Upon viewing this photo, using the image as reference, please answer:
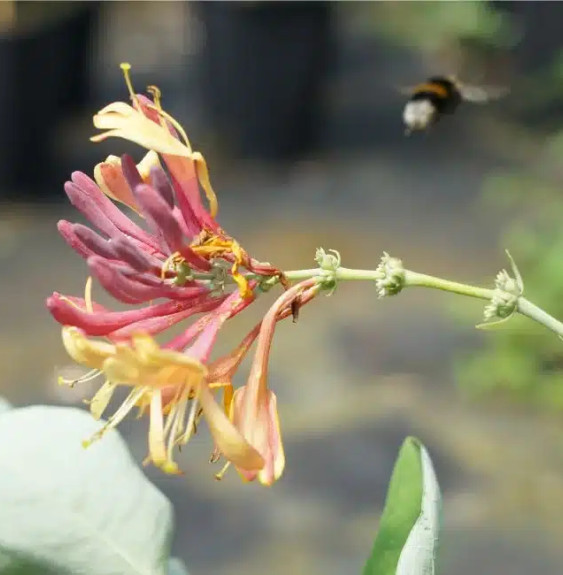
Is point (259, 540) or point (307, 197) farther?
point (307, 197)

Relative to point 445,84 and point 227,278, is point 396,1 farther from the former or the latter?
point 227,278

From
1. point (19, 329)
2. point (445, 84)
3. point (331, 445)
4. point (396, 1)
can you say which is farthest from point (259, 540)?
point (396, 1)

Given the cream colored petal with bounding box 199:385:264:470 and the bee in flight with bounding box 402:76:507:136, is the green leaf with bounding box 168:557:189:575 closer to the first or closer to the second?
the cream colored petal with bounding box 199:385:264:470

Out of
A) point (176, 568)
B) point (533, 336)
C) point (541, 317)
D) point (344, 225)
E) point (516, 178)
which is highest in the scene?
point (541, 317)

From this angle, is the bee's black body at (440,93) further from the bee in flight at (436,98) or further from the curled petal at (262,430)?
the curled petal at (262,430)

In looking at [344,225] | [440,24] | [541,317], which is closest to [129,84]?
[541,317]

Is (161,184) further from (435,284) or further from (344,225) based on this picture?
(344,225)

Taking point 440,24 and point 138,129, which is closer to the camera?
point 138,129
